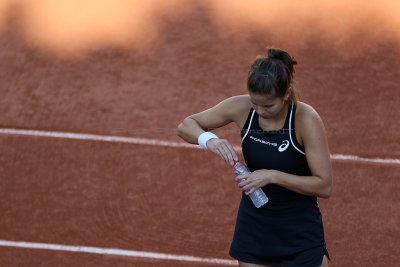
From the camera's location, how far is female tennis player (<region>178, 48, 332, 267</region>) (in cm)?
265

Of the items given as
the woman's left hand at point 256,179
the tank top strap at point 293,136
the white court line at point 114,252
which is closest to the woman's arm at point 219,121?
the woman's left hand at point 256,179

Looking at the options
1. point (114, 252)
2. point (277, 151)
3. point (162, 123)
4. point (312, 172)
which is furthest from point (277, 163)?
point (162, 123)

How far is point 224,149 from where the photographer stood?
2807 millimetres

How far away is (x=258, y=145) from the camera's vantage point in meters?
2.77

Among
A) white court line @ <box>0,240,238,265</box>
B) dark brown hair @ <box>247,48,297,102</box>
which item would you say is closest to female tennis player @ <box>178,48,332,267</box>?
dark brown hair @ <box>247,48,297,102</box>

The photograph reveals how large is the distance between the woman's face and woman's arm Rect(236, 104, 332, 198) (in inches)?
4.6

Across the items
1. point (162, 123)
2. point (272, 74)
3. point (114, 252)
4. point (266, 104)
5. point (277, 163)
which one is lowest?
point (114, 252)

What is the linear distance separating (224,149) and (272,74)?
0.41 meters

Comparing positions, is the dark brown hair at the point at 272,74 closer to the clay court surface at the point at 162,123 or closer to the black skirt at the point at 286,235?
the black skirt at the point at 286,235

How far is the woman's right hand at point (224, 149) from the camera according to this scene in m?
2.77

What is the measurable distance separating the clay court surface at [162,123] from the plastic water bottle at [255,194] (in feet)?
6.60

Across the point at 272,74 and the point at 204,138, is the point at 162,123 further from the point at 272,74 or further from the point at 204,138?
the point at 272,74

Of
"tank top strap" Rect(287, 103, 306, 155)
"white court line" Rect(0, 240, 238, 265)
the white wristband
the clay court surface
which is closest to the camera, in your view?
"tank top strap" Rect(287, 103, 306, 155)

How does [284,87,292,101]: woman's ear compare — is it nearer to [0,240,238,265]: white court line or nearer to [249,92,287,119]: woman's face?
[249,92,287,119]: woman's face
